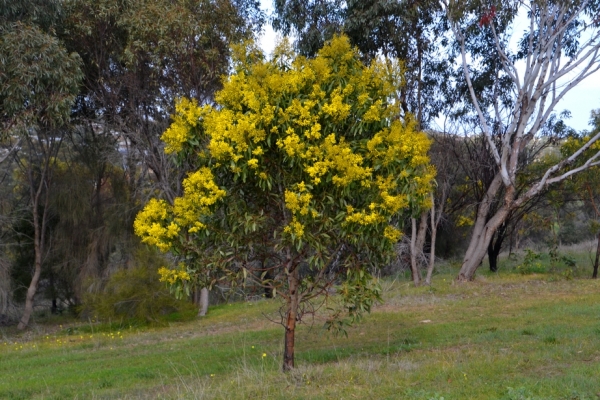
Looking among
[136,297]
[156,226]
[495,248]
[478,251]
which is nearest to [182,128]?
[156,226]

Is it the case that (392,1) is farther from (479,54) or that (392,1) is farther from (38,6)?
(38,6)

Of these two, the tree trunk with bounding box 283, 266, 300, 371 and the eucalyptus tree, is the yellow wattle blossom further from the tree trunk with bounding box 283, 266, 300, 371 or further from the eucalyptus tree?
the eucalyptus tree

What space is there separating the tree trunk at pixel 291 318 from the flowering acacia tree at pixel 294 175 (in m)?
0.01

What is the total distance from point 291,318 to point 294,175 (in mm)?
1878

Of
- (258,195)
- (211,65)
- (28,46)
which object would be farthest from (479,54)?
(258,195)

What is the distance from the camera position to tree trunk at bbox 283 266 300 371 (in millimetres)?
8375

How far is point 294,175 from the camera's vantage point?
7.88 m

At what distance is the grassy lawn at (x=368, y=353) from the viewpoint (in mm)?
7070

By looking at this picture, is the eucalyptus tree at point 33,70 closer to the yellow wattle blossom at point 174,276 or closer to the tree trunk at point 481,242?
the yellow wattle blossom at point 174,276

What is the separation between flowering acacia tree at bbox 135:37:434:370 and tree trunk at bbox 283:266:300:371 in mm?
13

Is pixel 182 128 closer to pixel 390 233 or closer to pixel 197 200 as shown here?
pixel 197 200

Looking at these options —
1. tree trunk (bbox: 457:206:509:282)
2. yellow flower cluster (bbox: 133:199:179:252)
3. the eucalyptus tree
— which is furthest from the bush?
yellow flower cluster (bbox: 133:199:179:252)

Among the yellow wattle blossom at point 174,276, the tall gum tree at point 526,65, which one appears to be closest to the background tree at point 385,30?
the tall gum tree at point 526,65

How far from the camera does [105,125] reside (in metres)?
20.6
